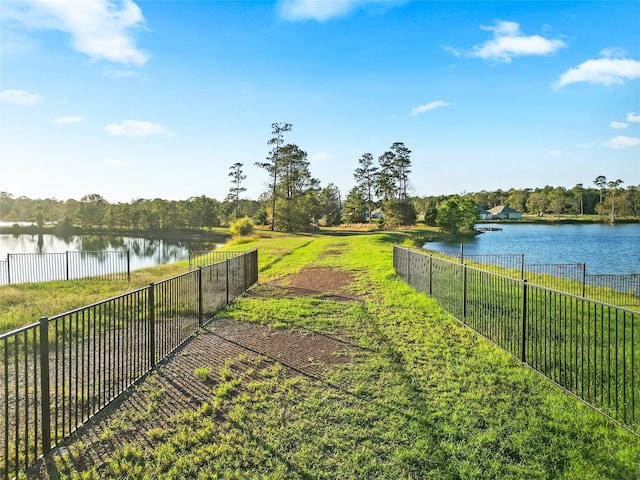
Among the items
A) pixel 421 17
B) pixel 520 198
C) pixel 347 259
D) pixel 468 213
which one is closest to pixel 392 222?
pixel 468 213

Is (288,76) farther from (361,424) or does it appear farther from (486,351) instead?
(361,424)

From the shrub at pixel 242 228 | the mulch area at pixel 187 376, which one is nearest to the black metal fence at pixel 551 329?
the mulch area at pixel 187 376

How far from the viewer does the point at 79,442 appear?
126 inches

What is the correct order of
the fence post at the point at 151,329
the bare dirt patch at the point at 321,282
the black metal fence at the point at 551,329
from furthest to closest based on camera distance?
the bare dirt patch at the point at 321,282
the fence post at the point at 151,329
the black metal fence at the point at 551,329

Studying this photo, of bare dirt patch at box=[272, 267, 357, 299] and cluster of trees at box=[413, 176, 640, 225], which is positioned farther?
cluster of trees at box=[413, 176, 640, 225]

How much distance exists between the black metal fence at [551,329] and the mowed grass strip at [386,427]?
269 mm

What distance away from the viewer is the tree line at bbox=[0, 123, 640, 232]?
4962 centimetres

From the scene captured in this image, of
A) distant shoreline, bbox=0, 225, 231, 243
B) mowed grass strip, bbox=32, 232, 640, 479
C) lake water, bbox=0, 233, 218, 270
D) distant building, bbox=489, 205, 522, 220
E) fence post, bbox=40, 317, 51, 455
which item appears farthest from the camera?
distant building, bbox=489, 205, 522, 220

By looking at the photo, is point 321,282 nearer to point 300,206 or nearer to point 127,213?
point 300,206

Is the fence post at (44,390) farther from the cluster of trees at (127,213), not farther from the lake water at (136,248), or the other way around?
the cluster of trees at (127,213)

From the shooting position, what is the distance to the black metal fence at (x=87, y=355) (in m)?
3.07

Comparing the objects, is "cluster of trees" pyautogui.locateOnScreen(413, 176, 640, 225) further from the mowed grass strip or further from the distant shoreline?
the mowed grass strip

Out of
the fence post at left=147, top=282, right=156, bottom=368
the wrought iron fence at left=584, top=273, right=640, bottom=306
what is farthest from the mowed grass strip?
the wrought iron fence at left=584, top=273, right=640, bottom=306

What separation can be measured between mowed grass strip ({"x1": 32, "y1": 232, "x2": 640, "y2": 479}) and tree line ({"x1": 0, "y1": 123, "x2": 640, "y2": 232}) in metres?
42.2
